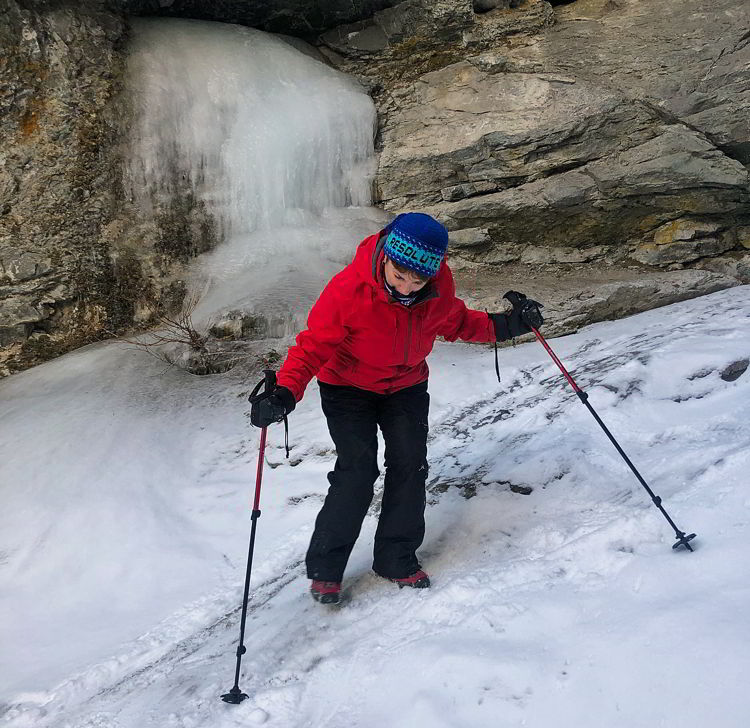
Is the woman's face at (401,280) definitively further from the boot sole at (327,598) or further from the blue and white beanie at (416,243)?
the boot sole at (327,598)

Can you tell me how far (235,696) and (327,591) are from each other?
68 centimetres

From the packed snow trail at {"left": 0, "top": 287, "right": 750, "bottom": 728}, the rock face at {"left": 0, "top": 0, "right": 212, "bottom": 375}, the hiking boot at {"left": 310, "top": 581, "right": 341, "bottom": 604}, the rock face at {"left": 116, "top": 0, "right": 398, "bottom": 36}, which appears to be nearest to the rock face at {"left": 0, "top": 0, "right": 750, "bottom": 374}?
the rock face at {"left": 0, "top": 0, "right": 212, "bottom": 375}

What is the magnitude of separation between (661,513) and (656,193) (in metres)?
5.29

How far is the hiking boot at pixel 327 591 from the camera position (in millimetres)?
3133

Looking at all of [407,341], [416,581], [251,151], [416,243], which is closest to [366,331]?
[407,341]

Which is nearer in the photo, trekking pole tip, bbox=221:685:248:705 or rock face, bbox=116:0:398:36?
trekking pole tip, bbox=221:685:248:705

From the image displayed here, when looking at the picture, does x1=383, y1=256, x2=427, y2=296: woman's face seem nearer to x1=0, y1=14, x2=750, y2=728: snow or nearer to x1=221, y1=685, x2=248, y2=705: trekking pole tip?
x1=0, y1=14, x2=750, y2=728: snow

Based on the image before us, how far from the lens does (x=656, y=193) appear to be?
7238 millimetres

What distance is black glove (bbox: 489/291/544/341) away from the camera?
351 centimetres

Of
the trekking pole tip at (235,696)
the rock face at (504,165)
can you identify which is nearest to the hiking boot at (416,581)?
the trekking pole tip at (235,696)

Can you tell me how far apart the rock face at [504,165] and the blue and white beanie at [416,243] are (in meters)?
4.27

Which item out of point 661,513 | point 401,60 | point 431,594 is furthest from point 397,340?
point 401,60

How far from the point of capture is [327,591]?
10.3 ft

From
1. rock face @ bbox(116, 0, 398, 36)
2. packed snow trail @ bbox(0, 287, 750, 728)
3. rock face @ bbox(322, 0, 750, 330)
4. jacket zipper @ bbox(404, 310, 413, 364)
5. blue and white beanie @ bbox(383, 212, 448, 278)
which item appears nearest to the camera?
packed snow trail @ bbox(0, 287, 750, 728)
